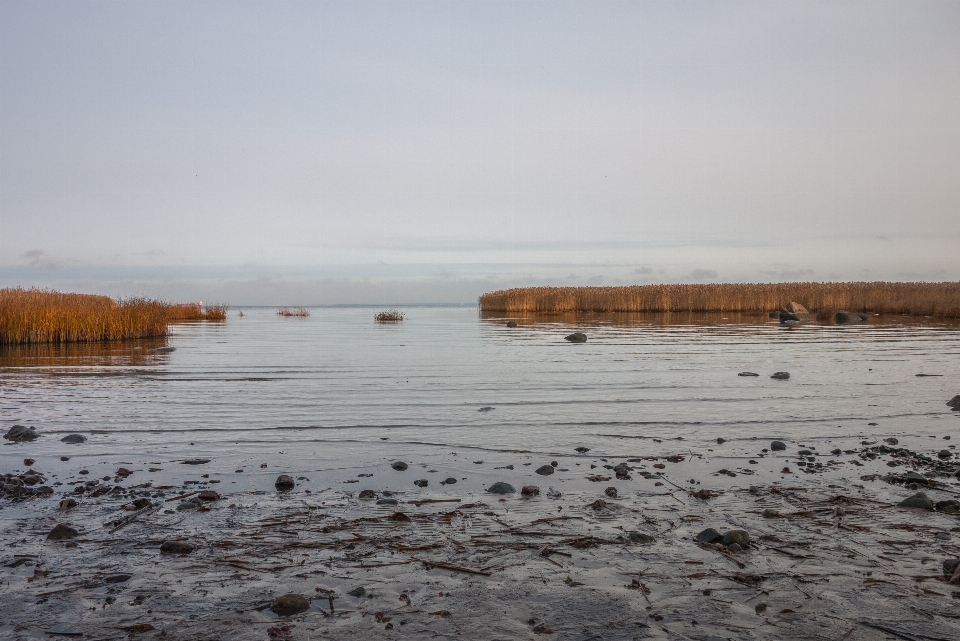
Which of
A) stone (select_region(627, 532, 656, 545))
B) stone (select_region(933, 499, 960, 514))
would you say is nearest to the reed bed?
stone (select_region(933, 499, 960, 514))

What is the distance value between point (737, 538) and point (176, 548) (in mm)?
4849

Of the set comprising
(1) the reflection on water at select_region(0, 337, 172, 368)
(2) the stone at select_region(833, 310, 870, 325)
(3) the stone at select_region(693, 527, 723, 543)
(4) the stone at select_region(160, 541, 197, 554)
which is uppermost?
(2) the stone at select_region(833, 310, 870, 325)

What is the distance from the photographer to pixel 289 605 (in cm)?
463

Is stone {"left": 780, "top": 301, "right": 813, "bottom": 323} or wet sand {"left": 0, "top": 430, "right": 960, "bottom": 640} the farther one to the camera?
stone {"left": 780, "top": 301, "right": 813, "bottom": 323}

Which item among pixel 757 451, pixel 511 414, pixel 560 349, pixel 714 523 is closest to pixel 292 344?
pixel 560 349

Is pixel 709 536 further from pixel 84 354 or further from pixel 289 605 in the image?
pixel 84 354

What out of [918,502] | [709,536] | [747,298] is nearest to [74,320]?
[709,536]

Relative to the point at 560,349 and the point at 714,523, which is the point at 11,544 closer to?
the point at 714,523

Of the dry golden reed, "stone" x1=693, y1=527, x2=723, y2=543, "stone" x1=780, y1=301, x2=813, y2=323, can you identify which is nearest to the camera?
"stone" x1=693, y1=527, x2=723, y2=543

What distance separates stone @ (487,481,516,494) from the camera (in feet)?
24.5

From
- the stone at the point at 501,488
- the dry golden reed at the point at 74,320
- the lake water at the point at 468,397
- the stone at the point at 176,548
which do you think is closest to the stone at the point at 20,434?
the lake water at the point at 468,397

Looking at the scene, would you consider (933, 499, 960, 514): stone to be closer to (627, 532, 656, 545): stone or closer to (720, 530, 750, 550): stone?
(720, 530, 750, 550): stone

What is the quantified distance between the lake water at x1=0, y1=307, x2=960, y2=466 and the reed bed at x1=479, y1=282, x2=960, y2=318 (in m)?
32.2

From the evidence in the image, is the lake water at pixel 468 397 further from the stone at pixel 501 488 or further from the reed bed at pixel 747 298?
the reed bed at pixel 747 298
